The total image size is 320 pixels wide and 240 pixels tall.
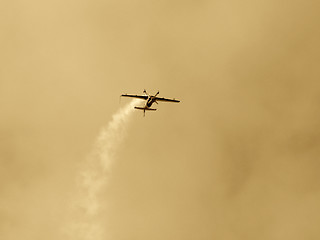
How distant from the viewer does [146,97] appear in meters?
143
